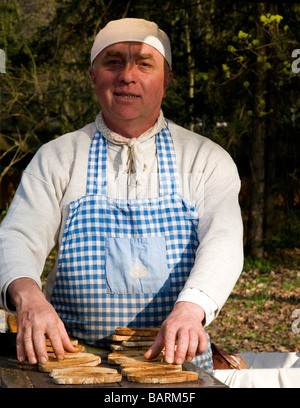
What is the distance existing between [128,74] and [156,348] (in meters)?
1.07

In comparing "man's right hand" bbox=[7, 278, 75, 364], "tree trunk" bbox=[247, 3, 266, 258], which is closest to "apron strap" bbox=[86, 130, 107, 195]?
"man's right hand" bbox=[7, 278, 75, 364]

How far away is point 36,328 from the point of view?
195cm

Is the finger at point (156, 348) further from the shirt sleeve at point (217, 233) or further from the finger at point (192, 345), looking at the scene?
the shirt sleeve at point (217, 233)

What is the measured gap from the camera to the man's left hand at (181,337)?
73.9 inches

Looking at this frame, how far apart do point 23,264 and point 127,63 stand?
871mm

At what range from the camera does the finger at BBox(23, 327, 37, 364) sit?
1.91 m

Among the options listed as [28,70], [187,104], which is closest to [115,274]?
[187,104]

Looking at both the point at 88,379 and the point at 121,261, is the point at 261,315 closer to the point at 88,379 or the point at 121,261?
the point at 121,261

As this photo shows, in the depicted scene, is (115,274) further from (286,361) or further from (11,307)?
(286,361)

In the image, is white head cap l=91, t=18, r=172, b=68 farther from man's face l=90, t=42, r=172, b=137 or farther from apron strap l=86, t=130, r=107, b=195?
apron strap l=86, t=130, r=107, b=195

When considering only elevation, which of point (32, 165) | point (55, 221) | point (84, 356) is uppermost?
point (32, 165)

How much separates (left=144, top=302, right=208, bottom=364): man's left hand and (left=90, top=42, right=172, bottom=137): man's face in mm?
888

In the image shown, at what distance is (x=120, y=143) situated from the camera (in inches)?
104

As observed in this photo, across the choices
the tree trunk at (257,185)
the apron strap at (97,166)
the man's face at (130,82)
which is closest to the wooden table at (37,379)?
the apron strap at (97,166)
